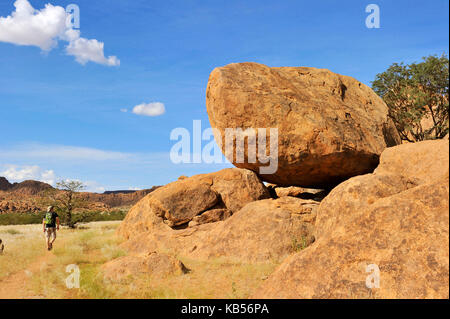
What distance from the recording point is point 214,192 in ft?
53.7

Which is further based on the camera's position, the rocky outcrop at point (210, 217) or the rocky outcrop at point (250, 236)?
the rocky outcrop at point (210, 217)

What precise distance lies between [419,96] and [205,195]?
17664 millimetres

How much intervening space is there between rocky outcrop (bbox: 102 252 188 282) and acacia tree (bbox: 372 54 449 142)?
19.4 meters

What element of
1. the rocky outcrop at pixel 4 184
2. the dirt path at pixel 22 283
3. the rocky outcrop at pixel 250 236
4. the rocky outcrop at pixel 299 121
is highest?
the rocky outcrop at pixel 4 184

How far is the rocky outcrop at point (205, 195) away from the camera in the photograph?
626 inches

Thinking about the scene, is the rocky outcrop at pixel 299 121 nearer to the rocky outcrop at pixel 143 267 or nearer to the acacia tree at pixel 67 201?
the rocky outcrop at pixel 143 267

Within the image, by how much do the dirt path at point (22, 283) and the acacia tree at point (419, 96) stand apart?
21890 millimetres

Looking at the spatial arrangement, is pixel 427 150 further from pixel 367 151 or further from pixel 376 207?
pixel 376 207

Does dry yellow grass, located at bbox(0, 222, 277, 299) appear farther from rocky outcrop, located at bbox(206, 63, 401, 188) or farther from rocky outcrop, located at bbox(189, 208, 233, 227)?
rocky outcrop, located at bbox(206, 63, 401, 188)

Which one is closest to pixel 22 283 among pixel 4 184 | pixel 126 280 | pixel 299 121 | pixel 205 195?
pixel 126 280

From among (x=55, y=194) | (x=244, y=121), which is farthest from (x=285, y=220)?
(x=55, y=194)

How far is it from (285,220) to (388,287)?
649 cm

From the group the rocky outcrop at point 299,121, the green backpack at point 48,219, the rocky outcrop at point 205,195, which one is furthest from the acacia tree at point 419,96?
the green backpack at point 48,219
